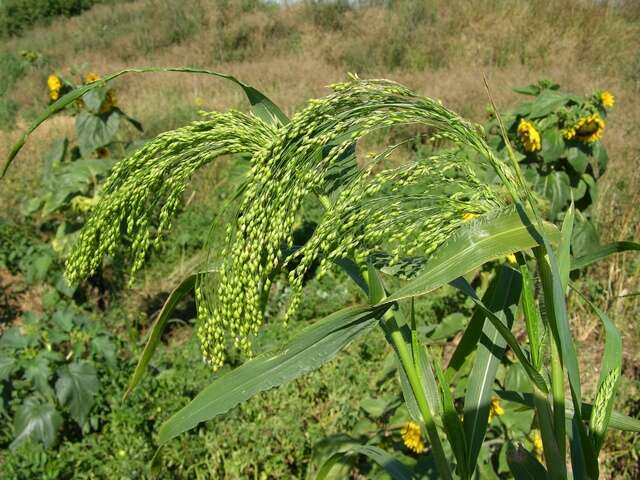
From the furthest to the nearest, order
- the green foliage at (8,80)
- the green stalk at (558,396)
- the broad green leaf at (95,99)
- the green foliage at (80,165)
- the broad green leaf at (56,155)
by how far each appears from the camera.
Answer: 1. the green foliage at (8,80)
2. the broad green leaf at (56,155)
3. the broad green leaf at (95,99)
4. the green foliage at (80,165)
5. the green stalk at (558,396)

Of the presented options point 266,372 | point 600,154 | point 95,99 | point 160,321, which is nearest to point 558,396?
point 266,372

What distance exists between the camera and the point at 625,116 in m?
6.76

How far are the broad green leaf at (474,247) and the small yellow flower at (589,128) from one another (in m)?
2.74

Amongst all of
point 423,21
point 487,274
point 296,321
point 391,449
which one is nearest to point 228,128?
point 391,449

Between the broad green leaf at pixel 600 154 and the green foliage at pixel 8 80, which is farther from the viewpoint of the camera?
the green foliage at pixel 8 80

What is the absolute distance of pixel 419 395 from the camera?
86cm

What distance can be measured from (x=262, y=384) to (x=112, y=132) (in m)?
3.63

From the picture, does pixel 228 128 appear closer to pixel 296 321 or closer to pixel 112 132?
pixel 296 321

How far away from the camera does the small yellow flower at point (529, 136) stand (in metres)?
3.23

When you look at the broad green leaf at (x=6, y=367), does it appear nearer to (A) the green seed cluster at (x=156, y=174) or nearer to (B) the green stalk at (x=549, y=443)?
(A) the green seed cluster at (x=156, y=174)

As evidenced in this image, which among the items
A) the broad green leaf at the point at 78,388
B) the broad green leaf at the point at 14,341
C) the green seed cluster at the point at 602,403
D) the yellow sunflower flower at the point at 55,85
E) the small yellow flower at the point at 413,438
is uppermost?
the yellow sunflower flower at the point at 55,85

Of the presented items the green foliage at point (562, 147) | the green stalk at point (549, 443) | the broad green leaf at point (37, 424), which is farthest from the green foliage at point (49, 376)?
the green foliage at point (562, 147)

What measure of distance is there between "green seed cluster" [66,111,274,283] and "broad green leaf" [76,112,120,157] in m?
3.41

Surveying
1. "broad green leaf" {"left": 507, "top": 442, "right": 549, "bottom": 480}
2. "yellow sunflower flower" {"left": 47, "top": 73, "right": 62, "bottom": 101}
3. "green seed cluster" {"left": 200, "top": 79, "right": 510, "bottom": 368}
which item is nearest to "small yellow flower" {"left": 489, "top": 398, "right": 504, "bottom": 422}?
"broad green leaf" {"left": 507, "top": 442, "right": 549, "bottom": 480}
